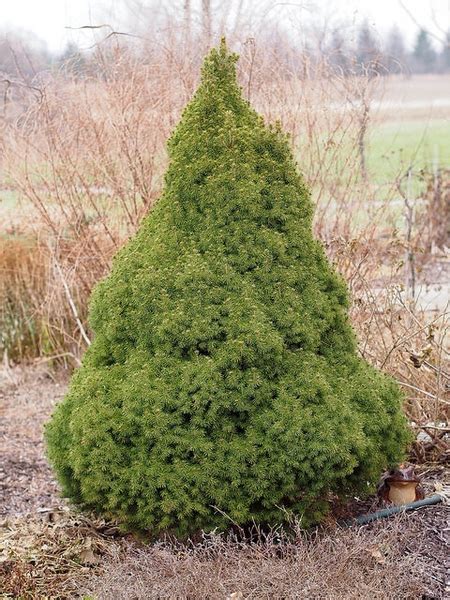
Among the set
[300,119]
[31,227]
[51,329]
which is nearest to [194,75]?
[300,119]

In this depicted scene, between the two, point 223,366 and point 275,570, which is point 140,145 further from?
point 275,570

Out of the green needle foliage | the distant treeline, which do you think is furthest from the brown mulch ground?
the distant treeline

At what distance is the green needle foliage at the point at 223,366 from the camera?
3033 millimetres

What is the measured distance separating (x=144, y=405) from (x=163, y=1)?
6.15m

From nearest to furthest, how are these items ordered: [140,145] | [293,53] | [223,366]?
[223,366]
[140,145]
[293,53]

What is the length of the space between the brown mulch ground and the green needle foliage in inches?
5.5

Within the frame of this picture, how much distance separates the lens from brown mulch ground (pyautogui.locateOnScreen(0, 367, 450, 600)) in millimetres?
2797

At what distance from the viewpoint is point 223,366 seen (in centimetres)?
307

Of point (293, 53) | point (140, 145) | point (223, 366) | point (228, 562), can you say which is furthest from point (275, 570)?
point (293, 53)

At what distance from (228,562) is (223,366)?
67cm

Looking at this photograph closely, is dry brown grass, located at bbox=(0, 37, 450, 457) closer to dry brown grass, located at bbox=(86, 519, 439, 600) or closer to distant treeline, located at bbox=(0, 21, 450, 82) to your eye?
distant treeline, located at bbox=(0, 21, 450, 82)

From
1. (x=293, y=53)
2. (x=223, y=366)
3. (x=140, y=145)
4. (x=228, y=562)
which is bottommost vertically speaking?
(x=228, y=562)

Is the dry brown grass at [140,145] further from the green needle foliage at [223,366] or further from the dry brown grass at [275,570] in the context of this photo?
the dry brown grass at [275,570]

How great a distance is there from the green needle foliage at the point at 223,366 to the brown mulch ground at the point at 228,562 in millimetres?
140
